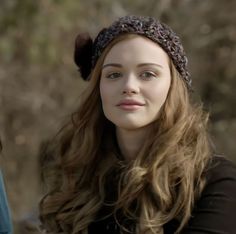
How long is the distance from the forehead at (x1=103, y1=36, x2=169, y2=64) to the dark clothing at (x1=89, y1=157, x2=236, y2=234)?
0.47 m

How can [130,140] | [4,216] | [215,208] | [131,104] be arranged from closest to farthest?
[215,208] < [131,104] < [130,140] < [4,216]

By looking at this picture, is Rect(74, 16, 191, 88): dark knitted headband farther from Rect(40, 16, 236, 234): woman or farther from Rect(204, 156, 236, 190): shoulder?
Rect(204, 156, 236, 190): shoulder

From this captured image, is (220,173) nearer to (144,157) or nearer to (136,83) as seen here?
(144,157)

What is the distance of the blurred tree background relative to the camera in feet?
27.3

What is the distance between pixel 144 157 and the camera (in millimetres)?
2697

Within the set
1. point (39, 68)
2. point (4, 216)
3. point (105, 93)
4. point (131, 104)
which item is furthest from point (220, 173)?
point (39, 68)

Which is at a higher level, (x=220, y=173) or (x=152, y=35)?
(x=152, y=35)

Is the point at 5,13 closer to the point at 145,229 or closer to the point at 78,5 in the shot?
the point at 78,5

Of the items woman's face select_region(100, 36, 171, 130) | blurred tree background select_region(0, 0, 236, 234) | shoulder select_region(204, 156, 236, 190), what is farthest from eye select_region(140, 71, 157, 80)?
blurred tree background select_region(0, 0, 236, 234)

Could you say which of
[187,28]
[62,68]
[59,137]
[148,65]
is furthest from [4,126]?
[148,65]

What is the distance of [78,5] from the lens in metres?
9.12

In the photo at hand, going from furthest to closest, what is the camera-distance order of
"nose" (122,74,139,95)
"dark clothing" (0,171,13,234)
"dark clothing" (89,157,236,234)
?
"dark clothing" (0,171,13,234) < "nose" (122,74,139,95) < "dark clothing" (89,157,236,234)

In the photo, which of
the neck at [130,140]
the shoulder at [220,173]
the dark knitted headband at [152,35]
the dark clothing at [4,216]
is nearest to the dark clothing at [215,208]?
the shoulder at [220,173]

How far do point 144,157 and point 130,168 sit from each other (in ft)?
0.22
